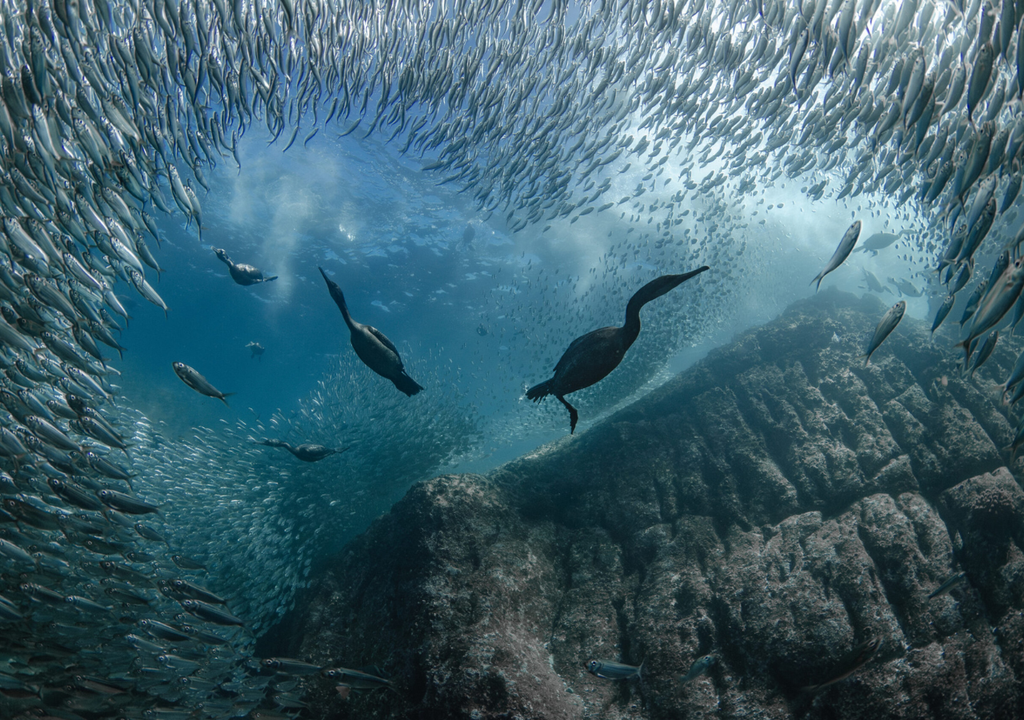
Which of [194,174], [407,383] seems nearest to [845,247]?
[407,383]

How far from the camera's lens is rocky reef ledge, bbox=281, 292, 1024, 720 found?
141 inches

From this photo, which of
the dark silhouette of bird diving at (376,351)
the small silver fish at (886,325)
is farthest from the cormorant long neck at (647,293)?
the small silver fish at (886,325)

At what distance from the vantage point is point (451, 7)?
7910 mm

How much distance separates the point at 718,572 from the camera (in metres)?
4.74

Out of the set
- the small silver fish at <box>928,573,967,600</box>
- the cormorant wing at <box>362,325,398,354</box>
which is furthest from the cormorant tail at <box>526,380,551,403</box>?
the small silver fish at <box>928,573,967,600</box>

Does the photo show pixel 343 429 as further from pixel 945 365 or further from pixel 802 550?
pixel 945 365

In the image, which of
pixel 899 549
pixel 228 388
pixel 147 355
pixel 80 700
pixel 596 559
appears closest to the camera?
pixel 899 549

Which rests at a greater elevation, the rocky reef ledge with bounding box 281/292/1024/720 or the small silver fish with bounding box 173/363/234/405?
the small silver fish with bounding box 173/363/234/405

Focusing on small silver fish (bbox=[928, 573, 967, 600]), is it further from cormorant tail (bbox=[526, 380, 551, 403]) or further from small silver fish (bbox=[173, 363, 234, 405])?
small silver fish (bbox=[173, 363, 234, 405])

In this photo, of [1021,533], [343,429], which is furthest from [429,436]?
[1021,533]

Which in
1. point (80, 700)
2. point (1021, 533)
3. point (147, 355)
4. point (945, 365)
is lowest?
point (80, 700)

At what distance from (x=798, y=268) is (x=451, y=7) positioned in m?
30.1

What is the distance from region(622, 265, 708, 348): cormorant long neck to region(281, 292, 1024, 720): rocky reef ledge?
3.52 metres

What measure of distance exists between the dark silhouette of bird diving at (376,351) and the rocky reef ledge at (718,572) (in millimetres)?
2727
